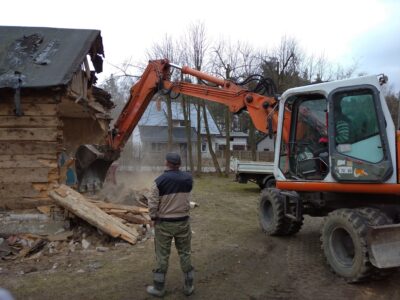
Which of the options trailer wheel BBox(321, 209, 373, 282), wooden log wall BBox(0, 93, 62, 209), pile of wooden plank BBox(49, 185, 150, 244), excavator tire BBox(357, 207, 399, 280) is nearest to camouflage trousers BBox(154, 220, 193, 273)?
trailer wheel BBox(321, 209, 373, 282)

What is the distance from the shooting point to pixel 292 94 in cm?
786

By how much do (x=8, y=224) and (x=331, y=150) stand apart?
22.2 ft

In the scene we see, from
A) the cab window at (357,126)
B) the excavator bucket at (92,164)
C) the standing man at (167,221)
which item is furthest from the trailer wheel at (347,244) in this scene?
the excavator bucket at (92,164)

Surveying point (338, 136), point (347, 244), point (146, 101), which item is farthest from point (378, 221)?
point (146, 101)

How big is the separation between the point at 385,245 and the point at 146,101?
8395 mm

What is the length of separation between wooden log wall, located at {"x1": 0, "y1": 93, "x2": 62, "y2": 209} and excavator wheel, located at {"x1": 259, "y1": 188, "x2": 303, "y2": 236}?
15.3 ft

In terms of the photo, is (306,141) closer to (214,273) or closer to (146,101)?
(214,273)

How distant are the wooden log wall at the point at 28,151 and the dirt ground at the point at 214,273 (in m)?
2.28

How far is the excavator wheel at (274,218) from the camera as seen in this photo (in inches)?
354

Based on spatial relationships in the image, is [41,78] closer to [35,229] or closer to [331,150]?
[35,229]

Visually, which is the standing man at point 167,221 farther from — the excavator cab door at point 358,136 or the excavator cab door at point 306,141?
the excavator cab door at point 306,141

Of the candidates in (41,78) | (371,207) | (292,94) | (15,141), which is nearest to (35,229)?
(15,141)

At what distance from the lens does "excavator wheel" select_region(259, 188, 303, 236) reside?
354 inches

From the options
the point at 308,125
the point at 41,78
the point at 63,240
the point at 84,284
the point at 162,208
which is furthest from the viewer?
the point at 41,78
